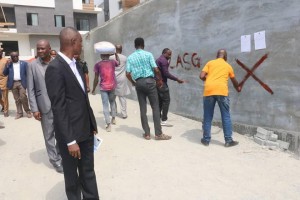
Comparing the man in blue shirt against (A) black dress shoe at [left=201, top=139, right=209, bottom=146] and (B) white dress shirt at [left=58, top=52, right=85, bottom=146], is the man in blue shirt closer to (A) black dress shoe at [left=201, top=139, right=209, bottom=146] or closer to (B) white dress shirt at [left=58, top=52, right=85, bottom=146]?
(A) black dress shoe at [left=201, top=139, right=209, bottom=146]

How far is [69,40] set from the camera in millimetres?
2891

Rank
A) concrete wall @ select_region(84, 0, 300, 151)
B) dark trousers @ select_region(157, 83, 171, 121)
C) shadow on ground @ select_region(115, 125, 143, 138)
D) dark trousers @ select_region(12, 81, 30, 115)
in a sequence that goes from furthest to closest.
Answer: dark trousers @ select_region(12, 81, 30, 115) → dark trousers @ select_region(157, 83, 171, 121) → shadow on ground @ select_region(115, 125, 143, 138) → concrete wall @ select_region(84, 0, 300, 151)

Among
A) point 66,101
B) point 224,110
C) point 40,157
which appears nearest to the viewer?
point 66,101

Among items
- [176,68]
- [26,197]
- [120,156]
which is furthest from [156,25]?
[26,197]

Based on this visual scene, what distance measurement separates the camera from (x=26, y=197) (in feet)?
12.5

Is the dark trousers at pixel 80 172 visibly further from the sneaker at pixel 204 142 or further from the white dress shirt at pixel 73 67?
the sneaker at pixel 204 142

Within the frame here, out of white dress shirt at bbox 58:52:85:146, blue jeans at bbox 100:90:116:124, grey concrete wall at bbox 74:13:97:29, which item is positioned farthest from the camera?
grey concrete wall at bbox 74:13:97:29

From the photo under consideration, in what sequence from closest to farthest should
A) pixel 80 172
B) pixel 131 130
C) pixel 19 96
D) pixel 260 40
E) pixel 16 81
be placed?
pixel 80 172 < pixel 260 40 < pixel 131 130 < pixel 16 81 < pixel 19 96

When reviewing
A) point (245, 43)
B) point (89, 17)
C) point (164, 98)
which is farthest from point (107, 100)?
point (89, 17)

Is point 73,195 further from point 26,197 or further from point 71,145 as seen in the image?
point 26,197

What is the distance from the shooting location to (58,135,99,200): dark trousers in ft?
9.99

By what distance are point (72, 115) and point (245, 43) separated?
4.07 m

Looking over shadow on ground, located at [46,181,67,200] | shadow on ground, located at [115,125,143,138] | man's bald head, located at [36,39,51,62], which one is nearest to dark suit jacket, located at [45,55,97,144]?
shadow on ground, located at [46,181,67,200]

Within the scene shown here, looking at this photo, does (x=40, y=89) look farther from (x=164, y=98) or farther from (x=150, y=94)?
(x=164, y=98)
